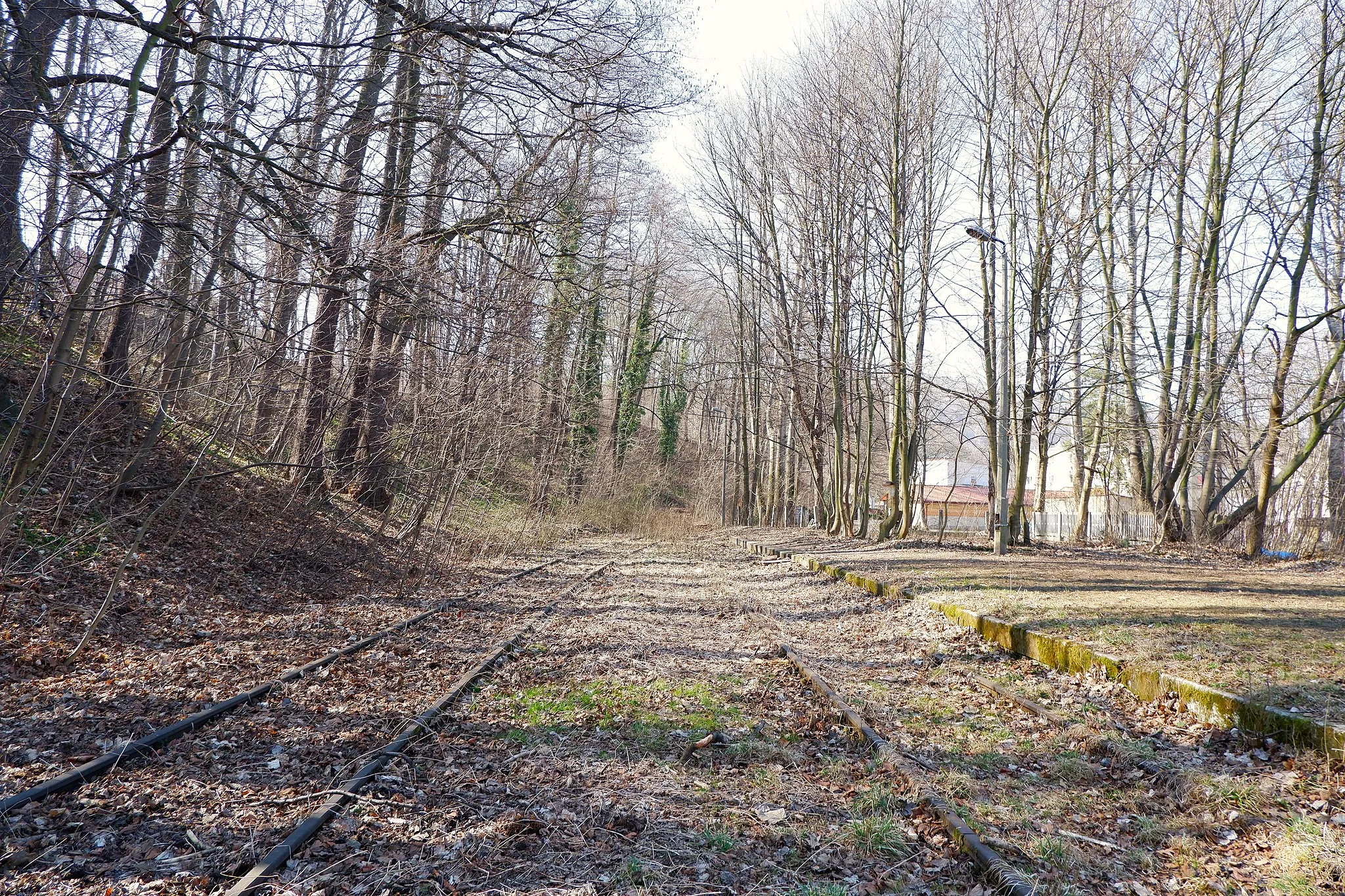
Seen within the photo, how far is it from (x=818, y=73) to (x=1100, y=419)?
1105 centimetres

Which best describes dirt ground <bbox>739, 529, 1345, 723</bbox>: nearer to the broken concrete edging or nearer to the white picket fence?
the broken concrete edging

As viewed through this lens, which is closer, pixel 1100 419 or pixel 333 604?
pixel 333 604

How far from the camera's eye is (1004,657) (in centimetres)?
739

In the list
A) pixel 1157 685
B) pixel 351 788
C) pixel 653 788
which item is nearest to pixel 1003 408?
pixel 1157 685

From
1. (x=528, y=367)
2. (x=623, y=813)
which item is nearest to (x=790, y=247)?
(x=528, y=367)

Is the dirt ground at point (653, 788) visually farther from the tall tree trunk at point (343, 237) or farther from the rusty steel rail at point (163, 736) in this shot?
the tall tree trunk at point (343, 237)

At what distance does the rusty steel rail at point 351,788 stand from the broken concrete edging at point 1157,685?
476cm

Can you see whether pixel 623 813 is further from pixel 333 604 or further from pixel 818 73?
pixel 818 73

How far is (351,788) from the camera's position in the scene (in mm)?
4051

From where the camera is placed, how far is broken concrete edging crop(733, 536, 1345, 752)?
4.37 m

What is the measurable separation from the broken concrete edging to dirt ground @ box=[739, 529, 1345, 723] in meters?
0.14

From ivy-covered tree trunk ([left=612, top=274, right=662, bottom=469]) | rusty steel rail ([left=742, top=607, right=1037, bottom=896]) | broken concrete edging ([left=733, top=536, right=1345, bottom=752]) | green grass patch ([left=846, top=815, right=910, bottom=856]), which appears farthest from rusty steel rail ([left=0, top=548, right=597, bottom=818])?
ivy-covered tree trunk ([left=612, top=274, right=662, bottom=469])

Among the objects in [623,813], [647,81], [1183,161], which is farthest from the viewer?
[1183,161]

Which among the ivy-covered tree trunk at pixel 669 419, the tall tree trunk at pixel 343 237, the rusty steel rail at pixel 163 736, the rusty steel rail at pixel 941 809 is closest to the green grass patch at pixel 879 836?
A: the rusty steel rail at pixel 941 809
